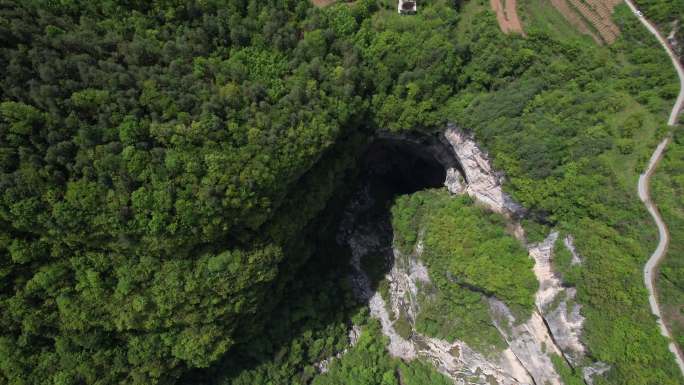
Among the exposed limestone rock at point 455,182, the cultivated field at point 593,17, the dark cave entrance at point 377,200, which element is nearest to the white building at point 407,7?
the cultivated field at point 593,17

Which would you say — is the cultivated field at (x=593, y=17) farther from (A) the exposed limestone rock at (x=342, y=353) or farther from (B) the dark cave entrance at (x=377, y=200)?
(A) the exposed limestone rock at (x=342, y=353)

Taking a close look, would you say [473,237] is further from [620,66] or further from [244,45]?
[244,45]

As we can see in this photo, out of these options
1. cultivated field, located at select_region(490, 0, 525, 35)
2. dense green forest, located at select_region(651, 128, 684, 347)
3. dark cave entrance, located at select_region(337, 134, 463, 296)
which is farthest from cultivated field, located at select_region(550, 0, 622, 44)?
dark cave entrance, located at select_region(337, 134, 463, 296)

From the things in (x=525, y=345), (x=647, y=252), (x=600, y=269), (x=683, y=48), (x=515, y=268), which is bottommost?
(x=525, y=345)

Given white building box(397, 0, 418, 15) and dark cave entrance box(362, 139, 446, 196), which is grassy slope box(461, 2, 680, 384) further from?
dark cave entrance box(362, 139, 446, 196)

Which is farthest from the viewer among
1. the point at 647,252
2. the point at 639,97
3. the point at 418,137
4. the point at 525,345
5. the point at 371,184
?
the point at 371,184

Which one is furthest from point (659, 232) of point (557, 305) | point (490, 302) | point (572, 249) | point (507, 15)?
point (507, 15)

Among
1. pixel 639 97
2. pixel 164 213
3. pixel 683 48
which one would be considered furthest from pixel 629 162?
pixel 164 213
